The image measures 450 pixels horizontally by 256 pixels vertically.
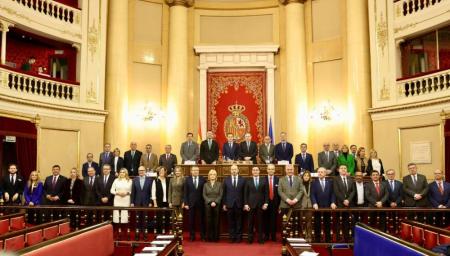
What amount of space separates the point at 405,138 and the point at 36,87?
771 centimetres

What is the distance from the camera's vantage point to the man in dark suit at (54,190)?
7.45m

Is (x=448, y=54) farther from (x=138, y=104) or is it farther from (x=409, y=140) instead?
(x=138, y=104)

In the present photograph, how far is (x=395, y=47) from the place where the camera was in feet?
34.2

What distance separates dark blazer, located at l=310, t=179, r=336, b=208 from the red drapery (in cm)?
543

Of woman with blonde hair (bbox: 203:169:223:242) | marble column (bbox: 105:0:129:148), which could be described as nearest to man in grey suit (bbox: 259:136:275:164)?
woman with blonde hair (bbox: 203:169:223:242)

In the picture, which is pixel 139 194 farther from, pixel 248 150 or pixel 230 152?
pixel 248 150

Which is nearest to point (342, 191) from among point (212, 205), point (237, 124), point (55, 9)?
point (212, 205)

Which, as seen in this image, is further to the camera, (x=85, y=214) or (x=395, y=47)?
(x=395, y=47)

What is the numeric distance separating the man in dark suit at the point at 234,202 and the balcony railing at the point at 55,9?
611 centimetres

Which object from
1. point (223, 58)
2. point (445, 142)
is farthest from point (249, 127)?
point (445, 142)

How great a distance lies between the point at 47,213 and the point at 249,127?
6607mm

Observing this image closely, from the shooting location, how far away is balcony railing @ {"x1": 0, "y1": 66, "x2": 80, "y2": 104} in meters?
9.49

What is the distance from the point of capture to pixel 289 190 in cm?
686

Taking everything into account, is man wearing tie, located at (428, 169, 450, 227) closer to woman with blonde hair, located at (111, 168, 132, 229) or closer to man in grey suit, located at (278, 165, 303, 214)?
man in grey suit, located at (278, 165, 303, 214)
